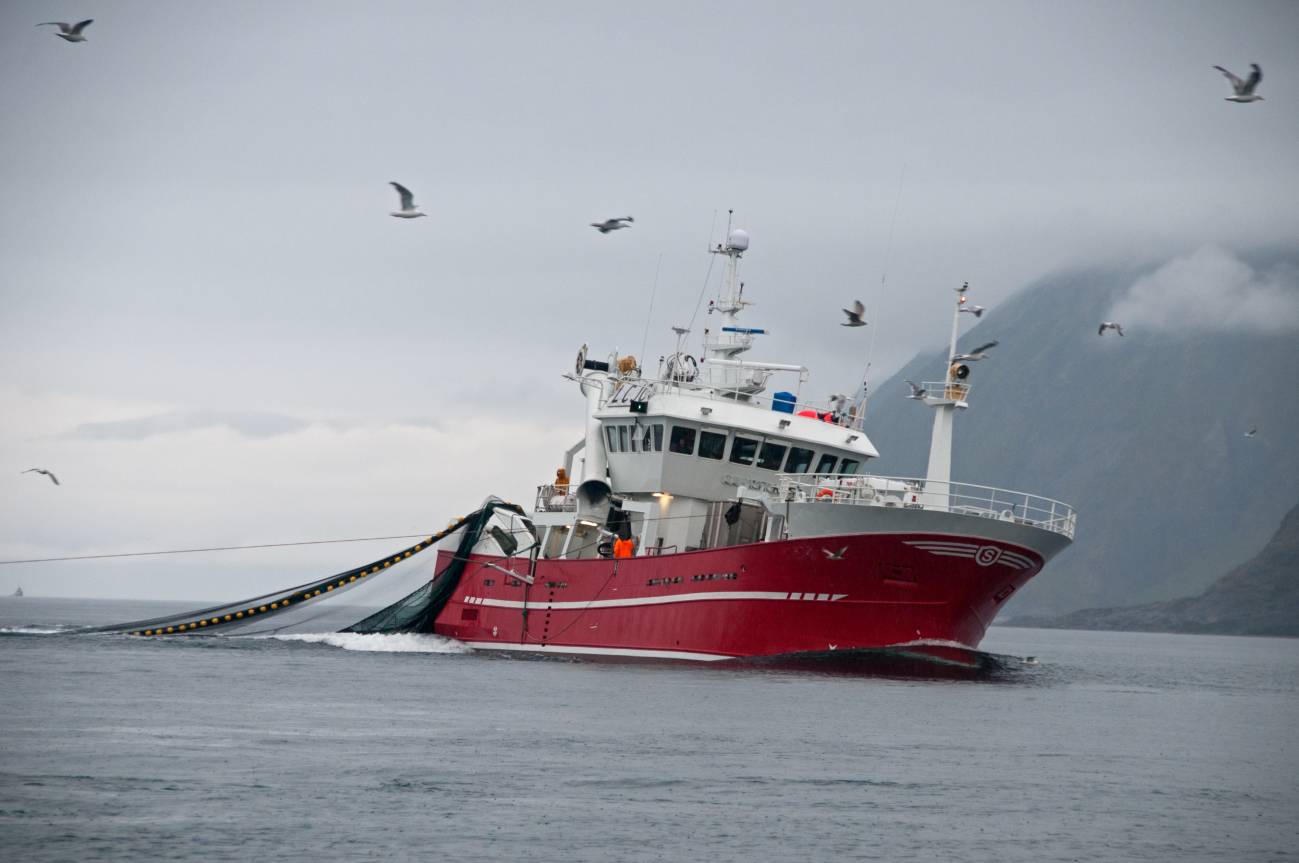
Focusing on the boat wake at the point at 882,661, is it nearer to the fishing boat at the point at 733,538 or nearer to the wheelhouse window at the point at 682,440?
the fishing boat at the point at 733,538

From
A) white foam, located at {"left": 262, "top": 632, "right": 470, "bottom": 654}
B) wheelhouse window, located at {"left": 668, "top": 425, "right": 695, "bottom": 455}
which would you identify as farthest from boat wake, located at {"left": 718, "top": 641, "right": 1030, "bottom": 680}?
white foam, located at {"left": 262, "top": 632, "right": 470, "bottom": 654}

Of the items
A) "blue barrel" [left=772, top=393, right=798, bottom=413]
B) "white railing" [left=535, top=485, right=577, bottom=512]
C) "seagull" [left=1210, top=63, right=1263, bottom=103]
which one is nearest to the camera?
"seagull" [left=1210, top=63, right=1263, bottom=103]

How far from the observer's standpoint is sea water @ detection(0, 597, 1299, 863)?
18.4 m

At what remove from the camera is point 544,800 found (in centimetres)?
2061

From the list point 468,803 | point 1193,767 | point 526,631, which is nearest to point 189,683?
point 526,631

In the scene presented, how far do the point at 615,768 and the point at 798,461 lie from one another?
19.5m

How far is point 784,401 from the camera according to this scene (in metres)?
42.7

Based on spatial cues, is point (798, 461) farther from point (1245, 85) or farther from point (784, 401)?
point (1245, 85)

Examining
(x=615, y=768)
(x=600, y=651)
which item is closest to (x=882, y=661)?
(x=600, y=651)

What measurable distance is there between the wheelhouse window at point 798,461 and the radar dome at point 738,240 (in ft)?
27.8

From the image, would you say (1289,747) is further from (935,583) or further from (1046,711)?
(935,583)

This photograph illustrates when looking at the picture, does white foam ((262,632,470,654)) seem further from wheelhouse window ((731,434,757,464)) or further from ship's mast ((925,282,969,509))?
ship's mast ((925,282,969,509))

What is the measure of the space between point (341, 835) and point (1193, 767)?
1547cm

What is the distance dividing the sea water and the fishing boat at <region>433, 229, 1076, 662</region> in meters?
1.69
